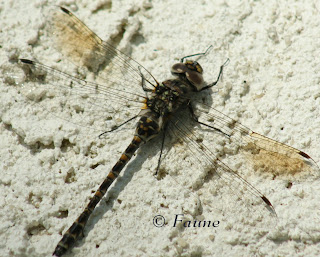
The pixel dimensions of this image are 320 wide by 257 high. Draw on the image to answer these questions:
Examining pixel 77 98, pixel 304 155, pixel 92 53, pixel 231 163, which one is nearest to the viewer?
pixel 304 155

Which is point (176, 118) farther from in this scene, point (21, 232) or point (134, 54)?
point (21, 232)

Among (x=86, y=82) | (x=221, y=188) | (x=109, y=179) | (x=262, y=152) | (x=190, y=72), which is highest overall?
(x=190, y=72)

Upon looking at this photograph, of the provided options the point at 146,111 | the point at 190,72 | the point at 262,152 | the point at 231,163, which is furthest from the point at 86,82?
the point at 262,152

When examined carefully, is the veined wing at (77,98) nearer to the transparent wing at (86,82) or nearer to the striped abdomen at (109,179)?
the transparent wing at (86,82)

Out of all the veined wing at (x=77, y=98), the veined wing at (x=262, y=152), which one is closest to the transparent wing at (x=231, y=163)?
the veined wing at (x=262, y=152)

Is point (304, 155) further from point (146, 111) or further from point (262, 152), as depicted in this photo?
point (146, 111)

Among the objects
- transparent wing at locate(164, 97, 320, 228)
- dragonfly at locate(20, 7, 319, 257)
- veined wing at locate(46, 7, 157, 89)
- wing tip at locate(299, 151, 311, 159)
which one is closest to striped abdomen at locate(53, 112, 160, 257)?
dragonfly at locate(20, 7, 319, 257)

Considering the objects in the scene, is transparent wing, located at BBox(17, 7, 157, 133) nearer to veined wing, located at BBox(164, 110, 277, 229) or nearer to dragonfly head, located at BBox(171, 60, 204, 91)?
dragonfly head, located at BBox(171, 60, 204, 91)
